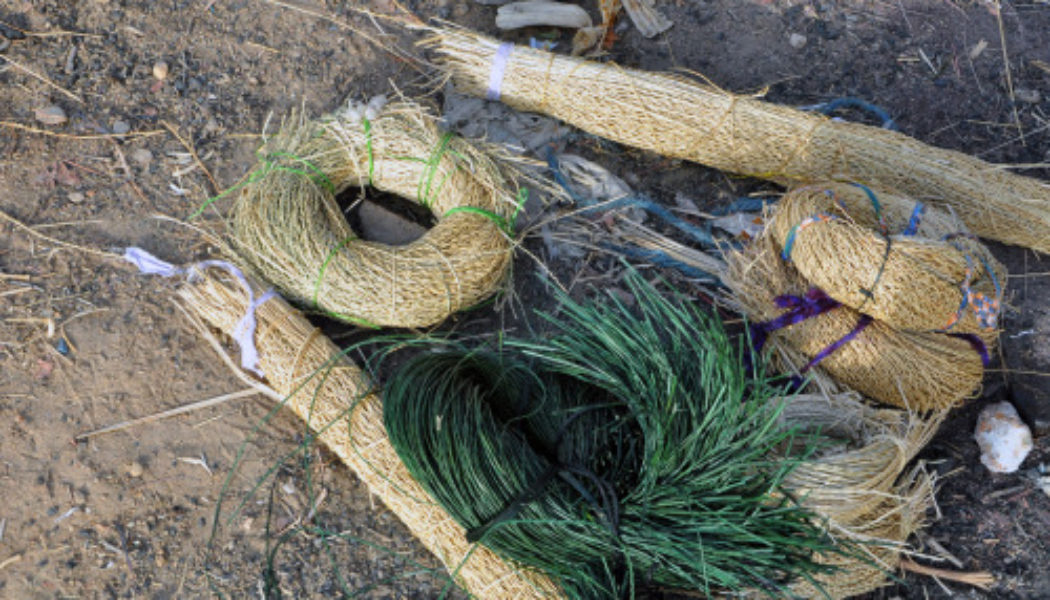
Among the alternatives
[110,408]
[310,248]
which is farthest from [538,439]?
[110,408]

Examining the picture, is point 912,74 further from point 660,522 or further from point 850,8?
point 660,522

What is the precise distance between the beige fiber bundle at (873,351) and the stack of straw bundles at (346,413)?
1296 millimetres

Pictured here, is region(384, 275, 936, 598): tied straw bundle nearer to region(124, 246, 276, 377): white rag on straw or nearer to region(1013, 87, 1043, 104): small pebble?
region(124, 246, 276, 377): white rag on straw

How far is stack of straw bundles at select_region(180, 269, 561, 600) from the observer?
2797 millimetres

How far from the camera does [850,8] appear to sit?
4.26 meters

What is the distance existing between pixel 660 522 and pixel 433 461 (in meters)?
0.72

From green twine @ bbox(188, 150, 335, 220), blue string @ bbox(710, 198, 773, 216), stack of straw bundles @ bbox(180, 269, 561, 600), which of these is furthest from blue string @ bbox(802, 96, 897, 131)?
stack of straw bundles @ bbox(180, 269, 561, 600)

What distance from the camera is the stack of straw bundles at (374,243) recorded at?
320cm

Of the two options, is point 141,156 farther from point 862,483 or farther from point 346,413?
point 862,483

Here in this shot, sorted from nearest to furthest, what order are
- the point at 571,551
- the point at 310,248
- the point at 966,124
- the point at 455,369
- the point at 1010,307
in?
1. the point at 571,551
2. the point at 455,369
3. the point at 310,248
4. the point at 1010,307
5. the point at 966,124

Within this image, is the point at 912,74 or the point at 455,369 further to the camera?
the point at 912,74

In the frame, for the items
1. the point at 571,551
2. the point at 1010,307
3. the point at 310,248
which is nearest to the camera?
the point at 571,551

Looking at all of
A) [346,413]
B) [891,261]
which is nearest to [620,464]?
[346,413]

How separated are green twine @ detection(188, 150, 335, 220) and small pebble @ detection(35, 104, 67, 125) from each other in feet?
2.17
